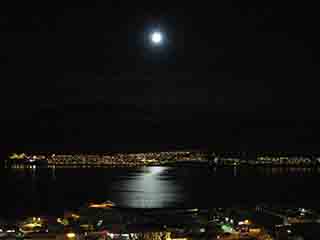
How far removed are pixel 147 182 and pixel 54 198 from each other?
4.43m

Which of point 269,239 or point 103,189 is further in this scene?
point 103,189

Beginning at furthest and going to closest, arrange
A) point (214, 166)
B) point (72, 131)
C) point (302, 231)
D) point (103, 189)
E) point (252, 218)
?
point (72, 131)
point (214, 166)
point (103, 189)
point (252, 218)
point (302, 231)

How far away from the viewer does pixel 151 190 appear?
43.9ft

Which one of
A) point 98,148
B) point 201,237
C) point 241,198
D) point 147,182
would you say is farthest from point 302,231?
point 98,148

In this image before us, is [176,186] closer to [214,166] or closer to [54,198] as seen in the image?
[54,198]

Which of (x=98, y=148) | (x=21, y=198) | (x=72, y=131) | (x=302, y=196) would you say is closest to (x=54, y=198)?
(x=21, y=198)

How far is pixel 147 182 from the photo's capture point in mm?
15648

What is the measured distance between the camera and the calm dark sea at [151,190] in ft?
34.7

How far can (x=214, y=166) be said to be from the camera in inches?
894

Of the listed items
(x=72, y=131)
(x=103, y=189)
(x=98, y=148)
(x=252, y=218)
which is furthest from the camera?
(x=72, y=131)

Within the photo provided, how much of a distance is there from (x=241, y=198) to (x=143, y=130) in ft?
91.7

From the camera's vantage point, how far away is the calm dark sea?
10.6 meters

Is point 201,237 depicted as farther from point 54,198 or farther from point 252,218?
point 54,198

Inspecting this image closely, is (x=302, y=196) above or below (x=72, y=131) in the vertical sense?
below
